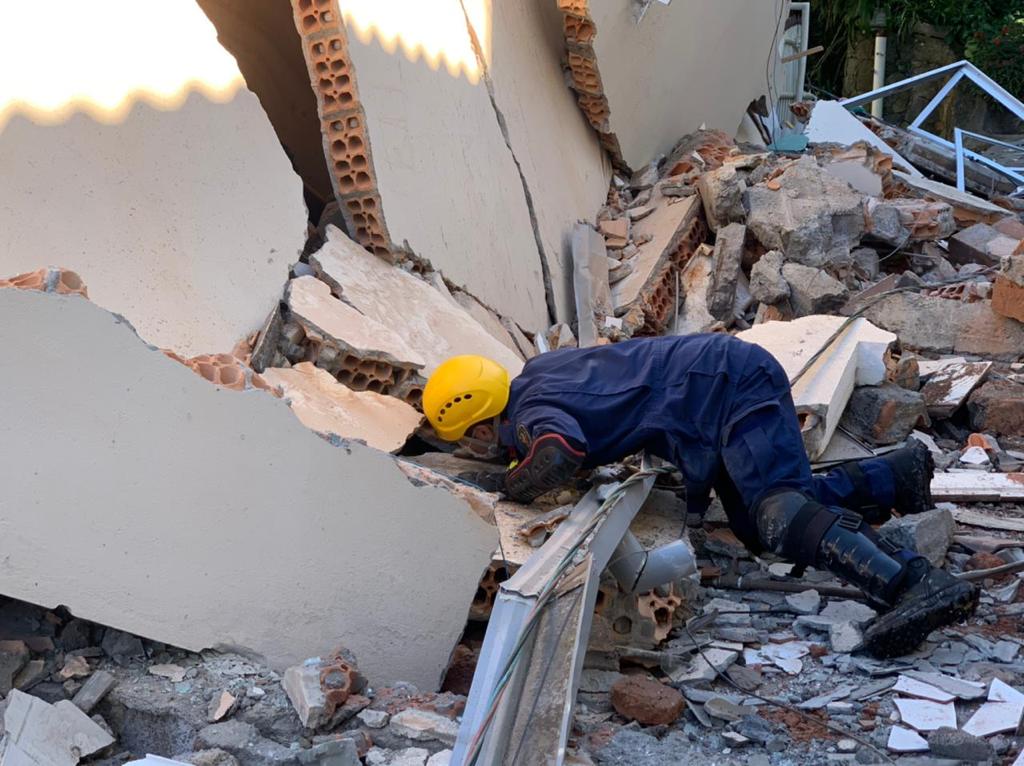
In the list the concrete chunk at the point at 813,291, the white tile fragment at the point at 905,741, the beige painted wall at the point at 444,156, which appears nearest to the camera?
the white tile fragment at the point at 905,741

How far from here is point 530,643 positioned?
3.03 m

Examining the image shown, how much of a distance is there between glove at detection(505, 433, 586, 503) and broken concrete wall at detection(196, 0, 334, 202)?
3339mm

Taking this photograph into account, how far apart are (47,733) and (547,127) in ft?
18.6

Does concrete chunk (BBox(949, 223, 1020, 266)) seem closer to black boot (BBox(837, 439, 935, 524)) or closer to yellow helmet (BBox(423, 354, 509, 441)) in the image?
black boot (BBox(837, 439, 935, 524))

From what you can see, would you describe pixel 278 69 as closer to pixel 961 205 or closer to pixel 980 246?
pixel 980 246

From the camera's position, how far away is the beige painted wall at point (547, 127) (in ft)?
23.4

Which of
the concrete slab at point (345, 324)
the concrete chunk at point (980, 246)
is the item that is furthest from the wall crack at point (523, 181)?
the concrete chunk at point (980, 246)

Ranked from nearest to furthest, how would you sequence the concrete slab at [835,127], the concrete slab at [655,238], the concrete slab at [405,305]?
1. the concrete slab at [405,305]
2. the concrete slab at [655,238]
3. the concrete slab at [835,127]

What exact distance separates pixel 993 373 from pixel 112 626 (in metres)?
4.89

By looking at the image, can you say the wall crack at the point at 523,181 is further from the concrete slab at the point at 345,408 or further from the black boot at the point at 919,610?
the black boot at the point at 919,610

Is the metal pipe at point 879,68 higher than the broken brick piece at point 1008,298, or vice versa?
the metal pipe at point 879,68

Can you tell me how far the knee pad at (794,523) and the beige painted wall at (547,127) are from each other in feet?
10.6

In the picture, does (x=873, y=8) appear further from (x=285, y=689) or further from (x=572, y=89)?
(x=285, y=689)

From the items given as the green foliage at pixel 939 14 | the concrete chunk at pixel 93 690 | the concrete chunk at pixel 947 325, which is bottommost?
the concrete chunk at pixel 93 690
